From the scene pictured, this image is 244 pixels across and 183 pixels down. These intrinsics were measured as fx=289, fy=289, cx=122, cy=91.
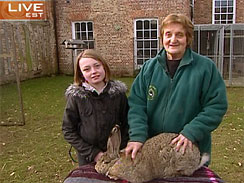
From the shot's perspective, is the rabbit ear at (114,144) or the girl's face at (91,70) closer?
the rabbit ear at (114,144)

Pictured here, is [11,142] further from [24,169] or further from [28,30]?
[28,30]

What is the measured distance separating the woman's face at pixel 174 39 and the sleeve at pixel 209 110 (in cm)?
25

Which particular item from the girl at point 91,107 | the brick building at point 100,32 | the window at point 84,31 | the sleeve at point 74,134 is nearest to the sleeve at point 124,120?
the girl at point 91,107

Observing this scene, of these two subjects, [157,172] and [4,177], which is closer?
[157,172]

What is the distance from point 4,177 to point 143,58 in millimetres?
10071

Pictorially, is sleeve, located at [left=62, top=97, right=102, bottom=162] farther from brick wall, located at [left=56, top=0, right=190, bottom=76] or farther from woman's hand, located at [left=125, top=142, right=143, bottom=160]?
brick wall, located at [left=56, top=0, right=190, bottom=76]

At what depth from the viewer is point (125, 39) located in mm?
13195

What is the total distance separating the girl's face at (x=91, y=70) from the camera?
2113mm

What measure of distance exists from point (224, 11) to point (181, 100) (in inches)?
562

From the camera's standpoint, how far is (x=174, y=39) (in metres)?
1.94

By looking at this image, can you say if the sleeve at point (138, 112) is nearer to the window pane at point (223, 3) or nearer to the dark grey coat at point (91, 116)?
the dark grey coat at point (91, 116)

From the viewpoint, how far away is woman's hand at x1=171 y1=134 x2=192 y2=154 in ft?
6.17

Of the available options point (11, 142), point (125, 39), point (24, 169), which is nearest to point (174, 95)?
point (24, 169)

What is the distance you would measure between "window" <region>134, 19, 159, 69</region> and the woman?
11328mm
